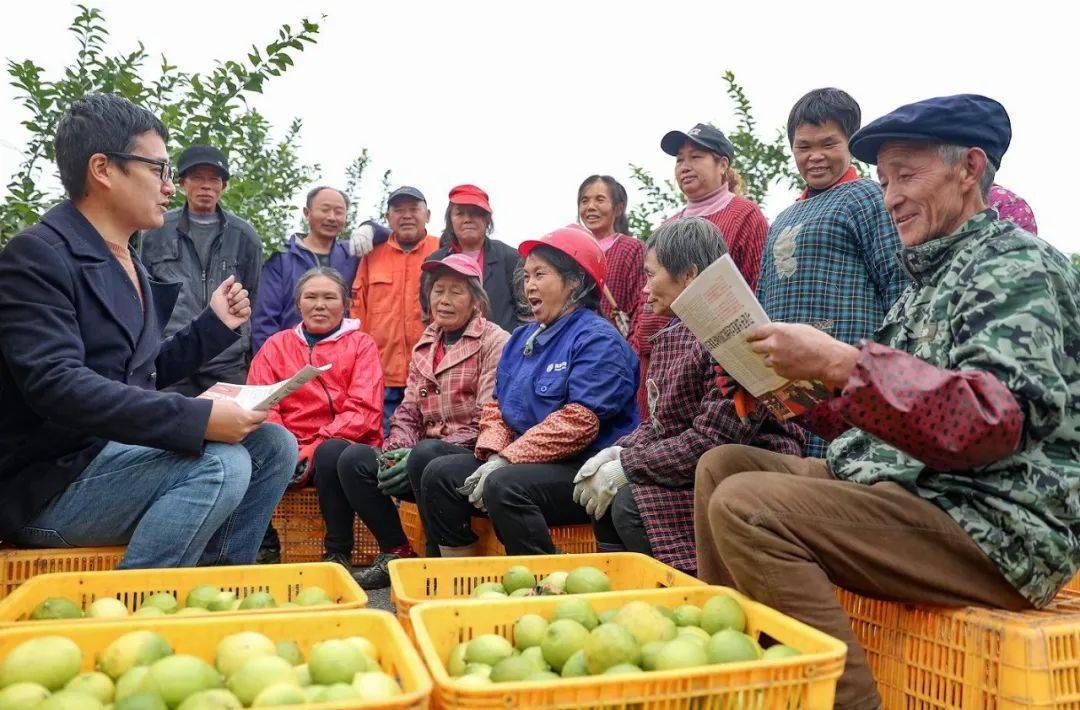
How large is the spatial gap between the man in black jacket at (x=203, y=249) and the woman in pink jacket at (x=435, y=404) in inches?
50.6

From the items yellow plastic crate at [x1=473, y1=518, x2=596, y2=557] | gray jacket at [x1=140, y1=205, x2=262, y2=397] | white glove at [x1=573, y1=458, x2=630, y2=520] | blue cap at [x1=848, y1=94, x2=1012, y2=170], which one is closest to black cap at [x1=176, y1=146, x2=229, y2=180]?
gray jacket at [x1=140, y1=205, x2=262, y2=397]

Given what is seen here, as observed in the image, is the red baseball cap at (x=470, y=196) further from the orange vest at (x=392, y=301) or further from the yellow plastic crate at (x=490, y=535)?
the yellow plastic crate at (x=490, y=535)

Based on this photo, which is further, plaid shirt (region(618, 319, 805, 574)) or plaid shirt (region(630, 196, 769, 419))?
plaid shirt (region(630, 196, 769, 419))

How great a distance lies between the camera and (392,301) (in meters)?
5.71

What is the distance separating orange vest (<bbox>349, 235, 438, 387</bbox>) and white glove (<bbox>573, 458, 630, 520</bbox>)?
2.37m

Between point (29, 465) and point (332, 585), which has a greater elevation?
point (29, 465)

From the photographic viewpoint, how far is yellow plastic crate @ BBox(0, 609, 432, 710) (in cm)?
179

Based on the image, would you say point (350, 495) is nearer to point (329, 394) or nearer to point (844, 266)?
point (329, 394)

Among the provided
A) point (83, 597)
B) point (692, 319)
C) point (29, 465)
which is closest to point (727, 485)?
point (692, 319)

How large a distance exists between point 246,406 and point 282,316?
2928 mm

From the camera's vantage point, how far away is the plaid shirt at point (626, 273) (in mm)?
5023

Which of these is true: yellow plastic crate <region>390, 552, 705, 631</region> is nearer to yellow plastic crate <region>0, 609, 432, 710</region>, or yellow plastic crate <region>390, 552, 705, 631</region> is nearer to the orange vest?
yellow plastic crate <region>0, 609, 432, 710</region>

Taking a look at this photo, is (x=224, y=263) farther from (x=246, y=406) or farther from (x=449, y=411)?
(x=246, y=406)

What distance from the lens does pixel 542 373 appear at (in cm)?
394
